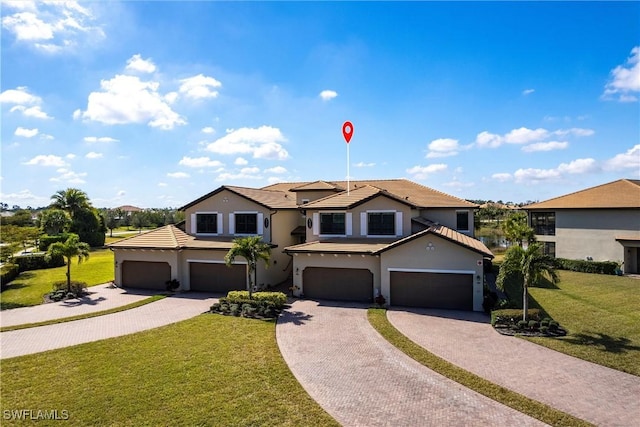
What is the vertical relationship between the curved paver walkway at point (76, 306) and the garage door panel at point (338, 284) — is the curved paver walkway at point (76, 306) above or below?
below

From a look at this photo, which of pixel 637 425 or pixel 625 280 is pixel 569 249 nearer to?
pixel 625 280

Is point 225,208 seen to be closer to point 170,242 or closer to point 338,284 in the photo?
point 170,242

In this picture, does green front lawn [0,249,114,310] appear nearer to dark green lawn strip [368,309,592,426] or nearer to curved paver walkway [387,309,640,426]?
dark green lawn strip [368,309,592,426]

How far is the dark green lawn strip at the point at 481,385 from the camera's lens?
31.1ft

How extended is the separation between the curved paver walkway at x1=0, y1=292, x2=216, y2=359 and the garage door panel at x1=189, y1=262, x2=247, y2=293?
2.51 metres

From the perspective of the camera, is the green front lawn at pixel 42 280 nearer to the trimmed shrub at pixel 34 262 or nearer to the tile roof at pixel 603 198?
the trimmed shrub at pixel 34 262

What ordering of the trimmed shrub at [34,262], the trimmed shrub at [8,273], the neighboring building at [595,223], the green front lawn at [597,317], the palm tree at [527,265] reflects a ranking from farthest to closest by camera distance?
1. the trimmed shrub at [34,262]
2. the neighboring building at [595,223]
3. the trimmed shrub at [8,273]
4. the palm tree at [527,265]
5. the green front lawn at [597,317]

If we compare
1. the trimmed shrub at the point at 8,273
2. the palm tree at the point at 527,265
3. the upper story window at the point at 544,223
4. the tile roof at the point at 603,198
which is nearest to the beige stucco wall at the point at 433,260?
the palm tree at the point at 527,265

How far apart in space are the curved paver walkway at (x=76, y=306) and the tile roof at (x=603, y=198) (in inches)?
1405

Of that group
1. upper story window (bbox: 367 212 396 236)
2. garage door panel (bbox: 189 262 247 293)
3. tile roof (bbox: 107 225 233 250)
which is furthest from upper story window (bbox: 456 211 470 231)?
tile roof (bbox: 107 225 233 250)

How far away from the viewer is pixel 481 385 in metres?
11.2

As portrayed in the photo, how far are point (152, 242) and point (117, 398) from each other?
54.4 feet

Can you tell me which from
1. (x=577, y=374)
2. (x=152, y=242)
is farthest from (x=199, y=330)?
(x=577, y=374)

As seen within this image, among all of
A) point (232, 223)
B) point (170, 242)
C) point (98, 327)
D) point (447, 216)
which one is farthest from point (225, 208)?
point (447, 216)
